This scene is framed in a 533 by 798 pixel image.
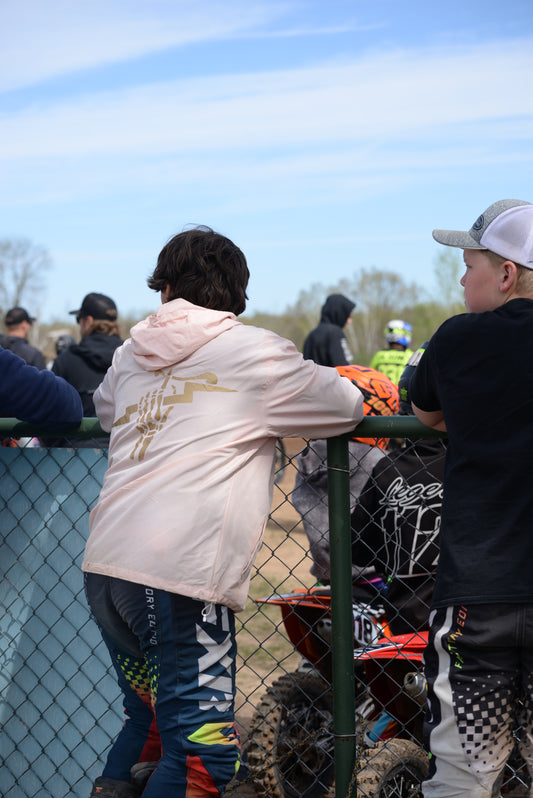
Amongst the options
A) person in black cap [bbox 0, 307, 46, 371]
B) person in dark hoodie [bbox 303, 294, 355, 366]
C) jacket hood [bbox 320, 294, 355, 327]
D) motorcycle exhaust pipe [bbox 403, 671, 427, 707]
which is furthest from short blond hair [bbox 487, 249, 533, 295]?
jacket hood [bbox 320, 294, 355, 327]

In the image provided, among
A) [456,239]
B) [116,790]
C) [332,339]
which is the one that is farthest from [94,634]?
[332,339]

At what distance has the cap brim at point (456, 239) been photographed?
6.58 ft

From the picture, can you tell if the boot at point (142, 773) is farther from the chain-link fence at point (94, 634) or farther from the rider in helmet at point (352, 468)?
the rider in helmet at point (352, 468)

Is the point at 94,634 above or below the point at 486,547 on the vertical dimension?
below

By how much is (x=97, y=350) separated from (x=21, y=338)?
246 cm

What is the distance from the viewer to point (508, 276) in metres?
1.94

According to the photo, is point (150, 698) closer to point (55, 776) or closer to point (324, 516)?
point (55, 776)

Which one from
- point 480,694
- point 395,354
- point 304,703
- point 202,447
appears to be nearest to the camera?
point 480,694

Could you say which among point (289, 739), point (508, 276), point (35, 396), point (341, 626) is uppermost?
point (508, 276)

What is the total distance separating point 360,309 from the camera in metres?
72.2

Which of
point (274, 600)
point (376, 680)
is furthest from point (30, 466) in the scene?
point (376, 680)

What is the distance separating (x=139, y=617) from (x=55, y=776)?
1169 millimetres

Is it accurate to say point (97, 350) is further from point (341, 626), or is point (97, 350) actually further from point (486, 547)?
point (486, 547)

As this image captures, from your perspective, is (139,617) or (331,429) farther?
(331,429)
